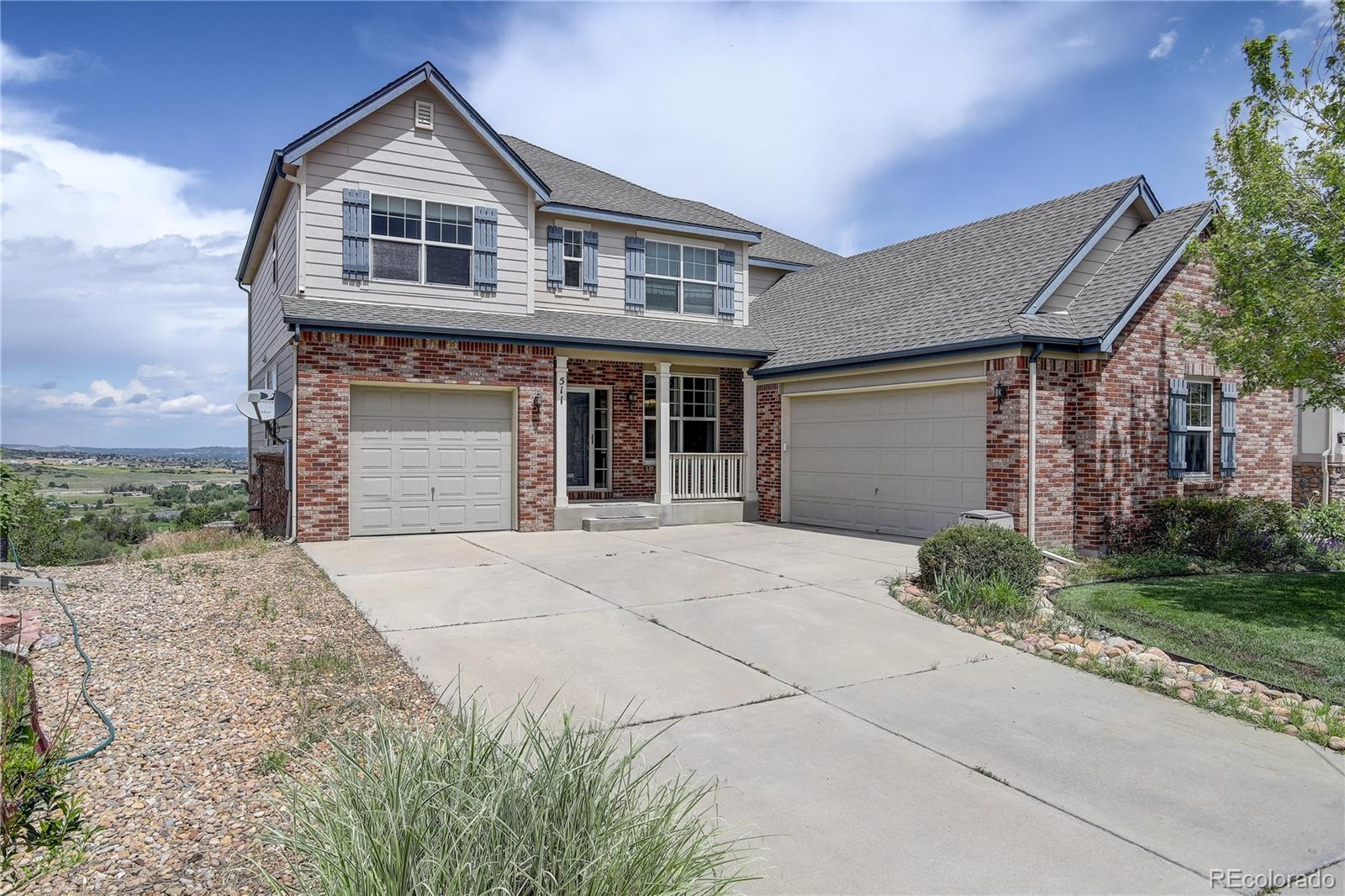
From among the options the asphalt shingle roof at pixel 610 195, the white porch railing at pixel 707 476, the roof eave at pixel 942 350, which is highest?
the asphalt shingle roof at pixel 610 195

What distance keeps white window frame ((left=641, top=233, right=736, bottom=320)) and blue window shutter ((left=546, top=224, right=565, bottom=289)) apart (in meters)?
1.89

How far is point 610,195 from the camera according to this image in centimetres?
1680

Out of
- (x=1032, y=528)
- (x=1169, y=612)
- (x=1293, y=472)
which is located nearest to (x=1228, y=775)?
(x=1169, y=612)

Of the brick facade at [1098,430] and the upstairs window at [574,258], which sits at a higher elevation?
the upstairs window at [574,258]

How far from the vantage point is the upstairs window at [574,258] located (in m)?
15.9

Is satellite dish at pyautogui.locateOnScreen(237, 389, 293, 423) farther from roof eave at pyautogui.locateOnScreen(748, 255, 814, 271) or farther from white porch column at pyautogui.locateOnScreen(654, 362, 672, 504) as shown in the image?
roof eave at pyautogui.locateOnScreen(748, 255, 814, 271)

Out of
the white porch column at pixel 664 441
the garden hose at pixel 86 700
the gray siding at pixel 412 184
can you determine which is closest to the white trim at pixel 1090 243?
the white porch column at pixel 664 441

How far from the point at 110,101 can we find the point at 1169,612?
11878 mm

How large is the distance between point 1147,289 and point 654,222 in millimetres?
8959

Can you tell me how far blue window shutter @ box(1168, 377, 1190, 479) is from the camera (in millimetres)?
12695

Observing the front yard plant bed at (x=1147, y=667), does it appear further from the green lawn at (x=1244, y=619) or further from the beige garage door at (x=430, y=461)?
the beige garage door at (x=430, y=461)

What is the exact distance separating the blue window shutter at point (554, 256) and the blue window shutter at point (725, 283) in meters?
3.74

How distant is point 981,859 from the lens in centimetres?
342

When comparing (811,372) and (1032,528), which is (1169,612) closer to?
(1032,528)
